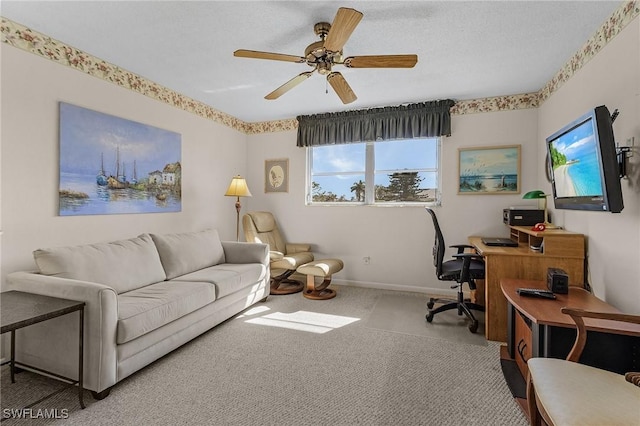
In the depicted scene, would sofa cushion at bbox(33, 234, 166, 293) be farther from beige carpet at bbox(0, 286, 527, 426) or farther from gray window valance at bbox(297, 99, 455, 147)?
gray window valance at bbox(297, 99, 455, 147)

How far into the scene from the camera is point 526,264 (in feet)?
8.30

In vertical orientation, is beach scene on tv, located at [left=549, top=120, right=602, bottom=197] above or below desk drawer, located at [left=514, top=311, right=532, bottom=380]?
above

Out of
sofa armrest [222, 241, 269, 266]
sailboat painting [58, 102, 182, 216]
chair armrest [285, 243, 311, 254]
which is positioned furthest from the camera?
chair armrest [285, 243, 311, 254]

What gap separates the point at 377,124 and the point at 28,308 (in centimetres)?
375

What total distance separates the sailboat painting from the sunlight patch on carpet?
5.50 feet

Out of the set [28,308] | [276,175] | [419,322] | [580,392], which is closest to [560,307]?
[580,392]

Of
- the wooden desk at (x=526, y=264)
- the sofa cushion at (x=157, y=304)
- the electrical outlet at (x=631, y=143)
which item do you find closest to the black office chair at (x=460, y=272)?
the wooden desk at (x=526, y=264)

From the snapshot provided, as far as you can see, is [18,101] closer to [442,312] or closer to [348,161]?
[348,161]

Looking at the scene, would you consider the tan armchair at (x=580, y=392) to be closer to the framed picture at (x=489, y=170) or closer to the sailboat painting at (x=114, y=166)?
the framed picture at (x=489, y=170)

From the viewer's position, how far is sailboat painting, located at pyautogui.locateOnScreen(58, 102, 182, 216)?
252cm

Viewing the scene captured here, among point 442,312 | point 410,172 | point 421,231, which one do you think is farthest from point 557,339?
point 410,172

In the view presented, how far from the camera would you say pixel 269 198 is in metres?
4.74

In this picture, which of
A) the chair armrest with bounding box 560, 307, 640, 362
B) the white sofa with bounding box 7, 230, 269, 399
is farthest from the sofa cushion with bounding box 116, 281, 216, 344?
the chair armrest with bounding box 560, 307, 640, 362

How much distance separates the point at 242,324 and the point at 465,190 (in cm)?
297
